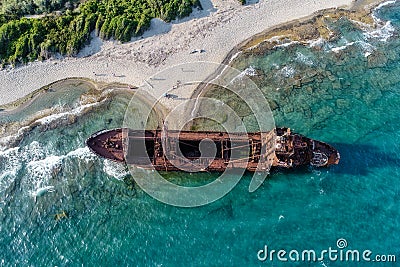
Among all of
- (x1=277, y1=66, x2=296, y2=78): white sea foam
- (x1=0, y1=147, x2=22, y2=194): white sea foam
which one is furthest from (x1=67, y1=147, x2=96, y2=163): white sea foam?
(x1=277, y1=66, x2=296, y2=78): white sea foam

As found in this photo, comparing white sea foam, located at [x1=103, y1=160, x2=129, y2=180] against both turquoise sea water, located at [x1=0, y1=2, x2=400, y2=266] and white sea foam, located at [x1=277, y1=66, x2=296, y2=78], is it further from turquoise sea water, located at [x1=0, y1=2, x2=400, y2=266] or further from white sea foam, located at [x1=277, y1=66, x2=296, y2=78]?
white sea foam, located at [x1=277, y1=66, x2=296, y2=78]

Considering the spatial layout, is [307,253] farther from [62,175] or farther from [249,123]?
[62,175]

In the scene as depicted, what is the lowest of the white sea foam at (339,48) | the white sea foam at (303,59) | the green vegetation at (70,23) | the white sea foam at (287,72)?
the white sea foam at (287,72)

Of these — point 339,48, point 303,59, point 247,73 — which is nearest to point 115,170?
point 247,73

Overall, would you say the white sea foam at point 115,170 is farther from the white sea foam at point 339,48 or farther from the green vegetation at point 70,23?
the white sea foam at point 339,48

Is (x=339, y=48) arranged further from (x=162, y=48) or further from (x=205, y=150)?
(x=205, y=150)
